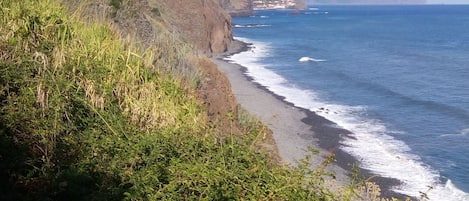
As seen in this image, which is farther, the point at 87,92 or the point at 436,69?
the point at 436,69

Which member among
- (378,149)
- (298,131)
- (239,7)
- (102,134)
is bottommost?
(239,7)

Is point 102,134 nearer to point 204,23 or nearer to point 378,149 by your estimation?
point 378,149

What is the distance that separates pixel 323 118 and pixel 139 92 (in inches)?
737

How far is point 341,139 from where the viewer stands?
21.2 meters

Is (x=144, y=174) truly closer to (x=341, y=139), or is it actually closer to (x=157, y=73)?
(x=157, y=73)

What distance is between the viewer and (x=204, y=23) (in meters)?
43.9

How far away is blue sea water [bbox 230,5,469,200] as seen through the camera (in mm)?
18062

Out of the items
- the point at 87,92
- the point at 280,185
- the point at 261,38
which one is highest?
the point at 87,92

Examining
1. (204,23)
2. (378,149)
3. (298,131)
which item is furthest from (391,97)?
(204,23)

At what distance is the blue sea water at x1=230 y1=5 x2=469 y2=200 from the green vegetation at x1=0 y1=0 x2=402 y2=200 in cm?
1134

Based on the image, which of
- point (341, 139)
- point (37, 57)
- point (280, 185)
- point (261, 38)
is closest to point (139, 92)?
point (37, 57)

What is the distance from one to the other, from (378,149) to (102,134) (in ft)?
51.5

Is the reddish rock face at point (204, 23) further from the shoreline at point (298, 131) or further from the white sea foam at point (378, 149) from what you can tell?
the white sea foam at point (378, 149)

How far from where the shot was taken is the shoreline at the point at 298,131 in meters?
16.8
